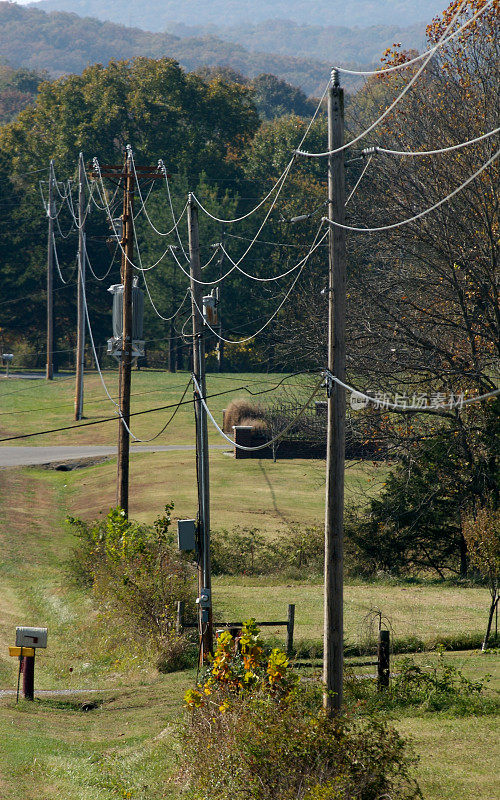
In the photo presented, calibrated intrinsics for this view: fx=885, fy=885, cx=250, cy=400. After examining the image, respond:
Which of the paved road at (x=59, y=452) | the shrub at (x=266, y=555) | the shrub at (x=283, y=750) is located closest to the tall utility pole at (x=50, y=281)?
the paved road at (x=59, y=452)

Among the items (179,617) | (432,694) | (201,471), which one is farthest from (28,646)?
(432,694)

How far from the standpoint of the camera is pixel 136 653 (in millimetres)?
18859

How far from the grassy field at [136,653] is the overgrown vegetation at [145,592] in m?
0.48

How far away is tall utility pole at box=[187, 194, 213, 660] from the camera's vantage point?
1602cm

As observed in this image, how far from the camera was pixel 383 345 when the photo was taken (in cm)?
2505

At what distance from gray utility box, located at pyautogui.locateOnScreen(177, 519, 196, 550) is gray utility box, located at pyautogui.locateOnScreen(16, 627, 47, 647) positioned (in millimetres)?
2913

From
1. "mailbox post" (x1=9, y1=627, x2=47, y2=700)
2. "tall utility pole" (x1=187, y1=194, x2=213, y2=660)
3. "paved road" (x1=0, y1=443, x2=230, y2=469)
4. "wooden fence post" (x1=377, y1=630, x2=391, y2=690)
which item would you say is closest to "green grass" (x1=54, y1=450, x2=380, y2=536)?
"paved road" (x1=0, y1=443, x2=230, y2=469)

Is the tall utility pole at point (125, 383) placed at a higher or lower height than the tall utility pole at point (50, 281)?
lower

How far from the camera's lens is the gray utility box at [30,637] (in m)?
15.8

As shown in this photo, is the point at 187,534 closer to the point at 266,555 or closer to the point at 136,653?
the point at 136,653

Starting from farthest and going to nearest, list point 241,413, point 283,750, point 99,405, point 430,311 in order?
1. point 99,405
2. point 241,413
3. point 430,311
4. point 283,750

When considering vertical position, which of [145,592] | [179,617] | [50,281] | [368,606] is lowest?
[368,606]

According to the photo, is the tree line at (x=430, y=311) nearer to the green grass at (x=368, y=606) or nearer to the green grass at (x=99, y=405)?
the green grass at (x=368, y=606)

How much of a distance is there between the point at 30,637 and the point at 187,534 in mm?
3317
